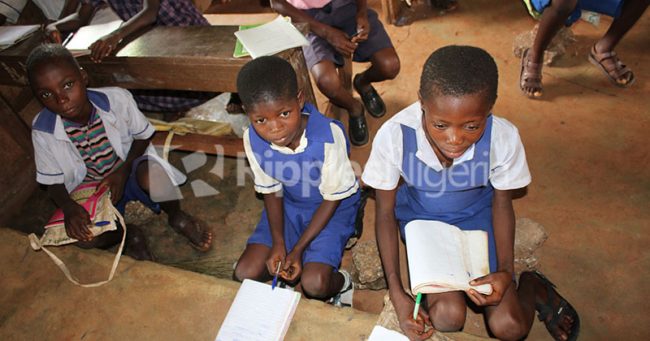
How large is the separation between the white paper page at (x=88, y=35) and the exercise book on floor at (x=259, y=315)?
1.69 meters

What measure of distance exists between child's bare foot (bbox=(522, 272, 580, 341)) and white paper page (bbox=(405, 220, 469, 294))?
1.81ft

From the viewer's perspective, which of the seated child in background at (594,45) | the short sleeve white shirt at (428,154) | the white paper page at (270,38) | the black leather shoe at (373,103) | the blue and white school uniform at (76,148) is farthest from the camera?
the black leather shoe at (373,103)

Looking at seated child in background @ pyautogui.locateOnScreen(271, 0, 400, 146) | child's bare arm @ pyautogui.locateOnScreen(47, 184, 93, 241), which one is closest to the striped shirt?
child's bare arm @ pyautogui.locateOnScreen(47, 184, 93, 241)

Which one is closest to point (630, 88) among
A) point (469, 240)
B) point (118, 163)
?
point (469, 240)

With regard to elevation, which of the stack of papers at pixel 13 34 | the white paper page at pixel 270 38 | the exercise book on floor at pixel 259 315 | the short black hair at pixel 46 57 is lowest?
the exercise book on floor at pixel 259 315

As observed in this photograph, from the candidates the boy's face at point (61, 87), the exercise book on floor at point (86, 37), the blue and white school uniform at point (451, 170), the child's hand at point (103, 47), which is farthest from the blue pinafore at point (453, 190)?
the exercise book on floor at point (86, 37)

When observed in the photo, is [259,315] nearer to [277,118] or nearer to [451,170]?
[277,118]

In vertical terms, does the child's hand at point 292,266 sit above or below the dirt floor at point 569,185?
above

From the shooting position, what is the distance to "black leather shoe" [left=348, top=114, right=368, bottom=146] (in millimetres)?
2650

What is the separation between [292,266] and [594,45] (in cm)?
260

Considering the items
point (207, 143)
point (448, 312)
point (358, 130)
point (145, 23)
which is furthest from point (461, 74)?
point (145, 23)

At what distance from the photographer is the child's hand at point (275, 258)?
167 cm

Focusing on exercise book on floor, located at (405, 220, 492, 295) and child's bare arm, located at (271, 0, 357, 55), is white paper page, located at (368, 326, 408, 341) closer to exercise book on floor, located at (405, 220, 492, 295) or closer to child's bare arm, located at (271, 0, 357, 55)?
exercise book on floor, located at (405, 220, 492, 295)

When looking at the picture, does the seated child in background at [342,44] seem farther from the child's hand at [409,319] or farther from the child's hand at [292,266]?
the child's hand at [409,319]
